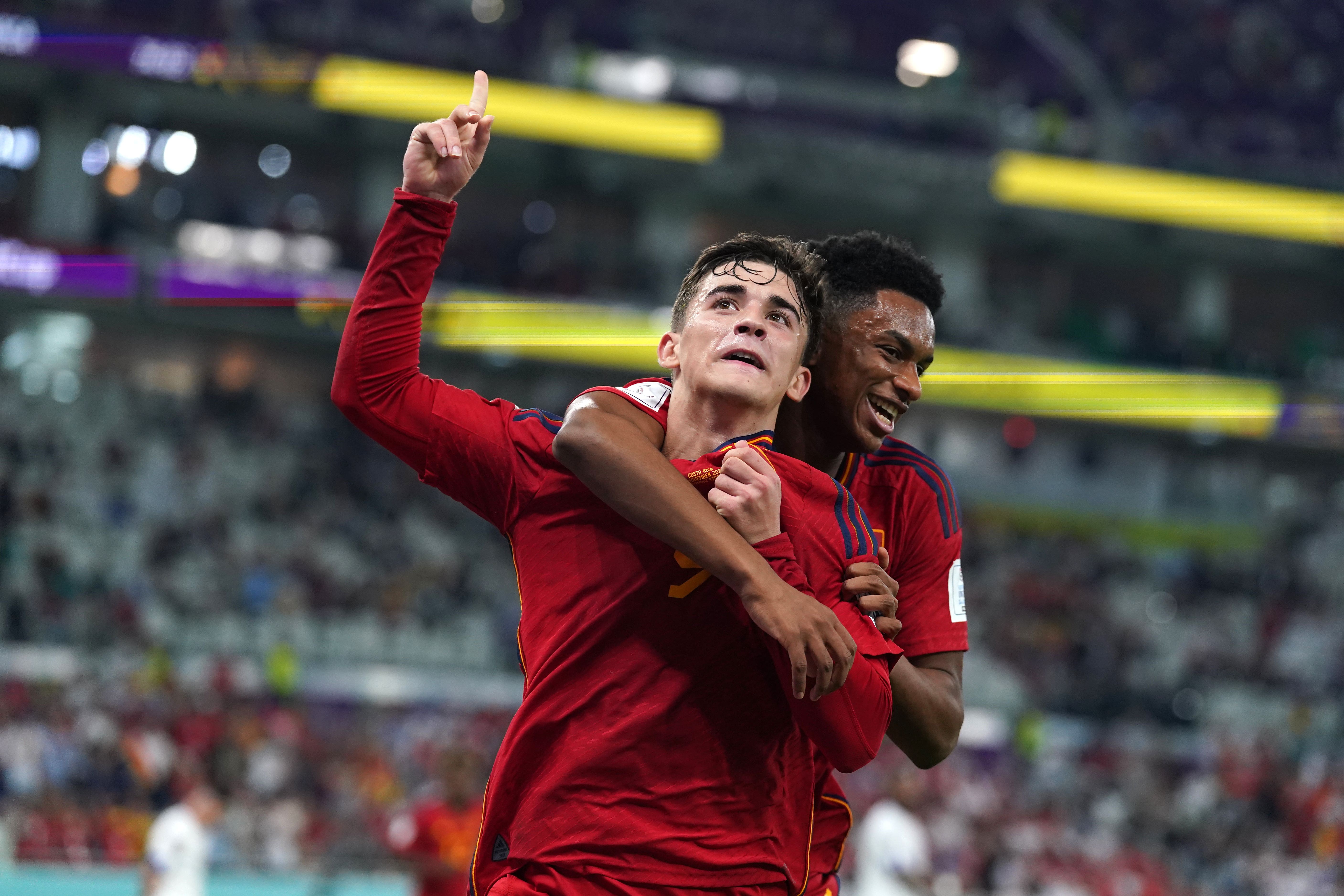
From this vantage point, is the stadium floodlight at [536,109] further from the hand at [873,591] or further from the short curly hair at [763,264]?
the hand at [873,591]

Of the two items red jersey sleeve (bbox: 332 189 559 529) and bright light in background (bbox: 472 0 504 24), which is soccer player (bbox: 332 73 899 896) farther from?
bright light in background (bbox: 472 0 504 24)

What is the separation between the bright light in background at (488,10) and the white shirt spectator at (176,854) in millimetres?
20433

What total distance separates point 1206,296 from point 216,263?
816 inches

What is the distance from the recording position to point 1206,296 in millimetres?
30109

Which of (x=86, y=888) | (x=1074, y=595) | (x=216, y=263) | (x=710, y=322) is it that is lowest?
(x=86, y=888)

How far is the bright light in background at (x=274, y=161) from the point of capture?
25484 mm

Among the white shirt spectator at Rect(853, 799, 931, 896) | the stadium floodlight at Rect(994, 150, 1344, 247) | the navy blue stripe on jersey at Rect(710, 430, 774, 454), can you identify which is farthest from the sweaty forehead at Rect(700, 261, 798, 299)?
the stadium floodlight at Rect(994, 150, 1344, 247)

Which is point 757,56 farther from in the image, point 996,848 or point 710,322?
point 710,322

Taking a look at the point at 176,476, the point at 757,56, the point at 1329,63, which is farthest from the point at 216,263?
the point at 1329,63

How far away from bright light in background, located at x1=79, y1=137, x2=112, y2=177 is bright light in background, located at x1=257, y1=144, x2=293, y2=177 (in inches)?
105

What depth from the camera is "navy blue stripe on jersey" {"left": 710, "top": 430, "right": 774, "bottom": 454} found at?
7.77 feet

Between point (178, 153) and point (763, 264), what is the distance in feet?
81.0

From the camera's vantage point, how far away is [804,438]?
2.97 meters

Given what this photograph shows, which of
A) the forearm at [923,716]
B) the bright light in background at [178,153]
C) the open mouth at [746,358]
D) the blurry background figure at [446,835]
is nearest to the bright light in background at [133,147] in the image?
the bright light in background at [178,153]
